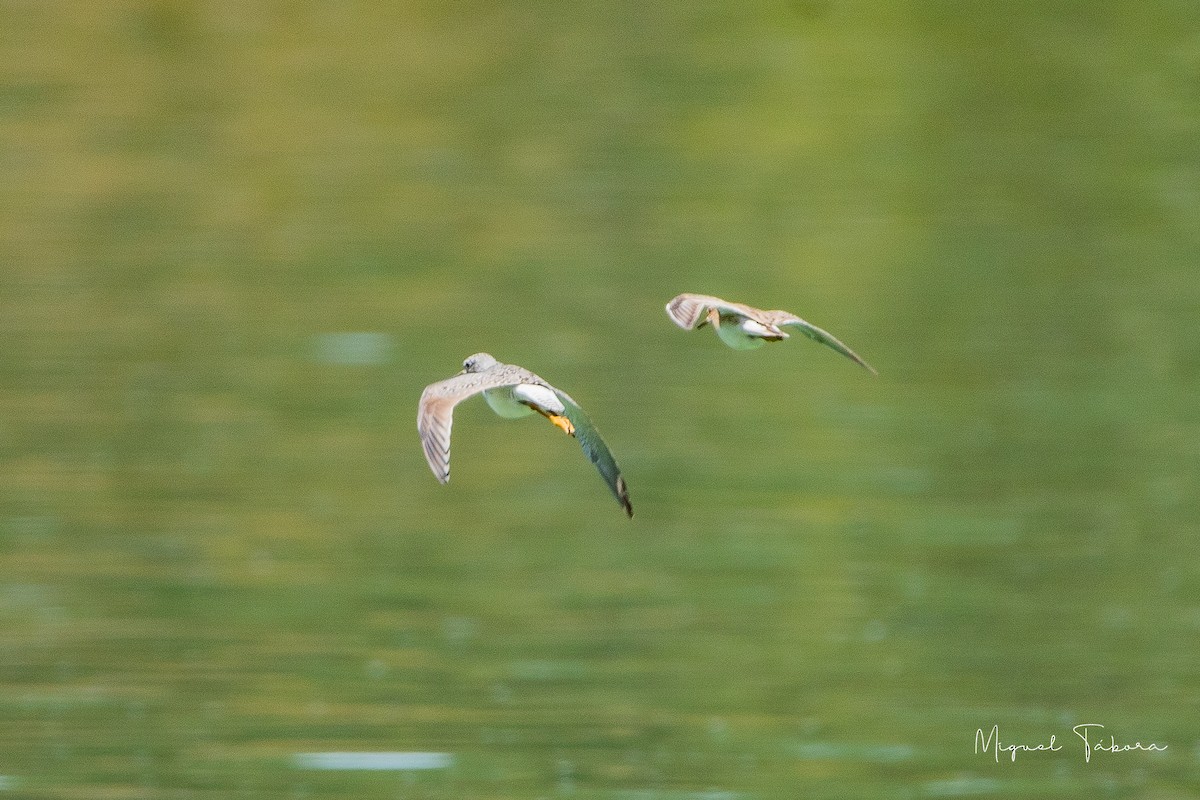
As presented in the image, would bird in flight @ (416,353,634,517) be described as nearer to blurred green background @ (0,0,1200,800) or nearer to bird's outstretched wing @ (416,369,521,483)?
bird's outstretched wing @ (416,369,521,483)

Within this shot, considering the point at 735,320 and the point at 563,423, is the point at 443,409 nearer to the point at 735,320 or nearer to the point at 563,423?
the point at 563,423

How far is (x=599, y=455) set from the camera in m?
8.59

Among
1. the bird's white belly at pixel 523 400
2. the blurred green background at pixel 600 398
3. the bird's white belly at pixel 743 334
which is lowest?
the bird's white belly at pixel 523 400

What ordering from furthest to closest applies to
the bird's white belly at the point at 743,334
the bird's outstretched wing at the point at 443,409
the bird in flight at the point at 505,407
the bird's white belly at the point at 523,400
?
the bird's white belly at the point at 523,400 → the bird's white belly at the point at 743,334 → the bird in flight at the point at 505,407 → the bird's outstretched wing at the point at 443,409

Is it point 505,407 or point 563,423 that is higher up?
point 505,407

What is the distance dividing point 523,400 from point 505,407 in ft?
0.40

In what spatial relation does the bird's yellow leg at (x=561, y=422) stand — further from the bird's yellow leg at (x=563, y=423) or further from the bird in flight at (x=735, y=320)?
the bird in flight at (x=735, y=320)

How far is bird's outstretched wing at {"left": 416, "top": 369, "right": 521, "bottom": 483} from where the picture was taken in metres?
7.12

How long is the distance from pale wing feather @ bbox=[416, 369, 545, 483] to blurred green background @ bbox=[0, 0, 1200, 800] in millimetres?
3339

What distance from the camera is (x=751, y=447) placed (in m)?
17.0

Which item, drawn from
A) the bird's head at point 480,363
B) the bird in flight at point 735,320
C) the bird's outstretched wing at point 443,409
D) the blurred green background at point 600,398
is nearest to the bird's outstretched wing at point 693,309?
the bird in flight at point 735,320

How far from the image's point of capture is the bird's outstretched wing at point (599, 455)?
812 centimetres

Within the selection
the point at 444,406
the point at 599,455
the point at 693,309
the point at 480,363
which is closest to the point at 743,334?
the point at 693,309

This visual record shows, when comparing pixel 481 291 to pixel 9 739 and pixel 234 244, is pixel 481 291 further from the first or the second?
pixel 9 739
